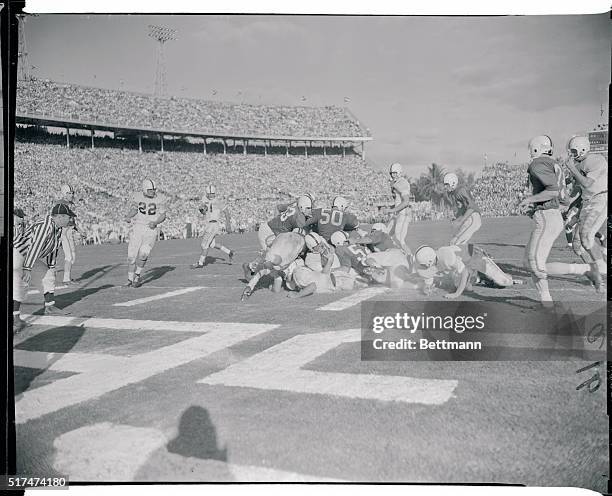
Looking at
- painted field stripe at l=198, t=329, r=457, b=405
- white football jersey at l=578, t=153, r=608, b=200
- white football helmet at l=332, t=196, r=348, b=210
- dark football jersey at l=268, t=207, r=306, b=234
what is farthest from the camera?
white football helmet at l=332, t=196, r=348, b=210

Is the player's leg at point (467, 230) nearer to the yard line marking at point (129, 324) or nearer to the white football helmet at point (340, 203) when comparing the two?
the white football helmet at point (340, 203)

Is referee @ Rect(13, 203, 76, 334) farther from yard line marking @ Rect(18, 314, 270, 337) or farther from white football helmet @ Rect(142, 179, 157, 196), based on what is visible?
white football helmet @ Rect(142, 179, 157, 196)

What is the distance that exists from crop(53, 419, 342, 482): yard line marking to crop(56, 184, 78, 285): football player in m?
1.29

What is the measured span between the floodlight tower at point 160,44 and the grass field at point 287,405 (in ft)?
4.50

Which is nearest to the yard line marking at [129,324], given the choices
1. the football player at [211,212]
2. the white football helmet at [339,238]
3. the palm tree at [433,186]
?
the football player at [211,212]

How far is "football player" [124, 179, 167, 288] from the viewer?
325 cm

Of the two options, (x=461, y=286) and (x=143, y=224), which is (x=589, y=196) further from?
(x=143, y=224)

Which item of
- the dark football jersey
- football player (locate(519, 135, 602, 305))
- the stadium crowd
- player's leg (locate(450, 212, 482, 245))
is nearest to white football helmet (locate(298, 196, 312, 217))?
the dark football jersey

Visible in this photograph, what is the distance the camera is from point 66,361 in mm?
2814

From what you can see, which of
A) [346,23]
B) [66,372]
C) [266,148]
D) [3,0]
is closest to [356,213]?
[266,148]

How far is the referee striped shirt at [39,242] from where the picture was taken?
9.37ft

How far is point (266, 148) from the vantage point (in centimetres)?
380

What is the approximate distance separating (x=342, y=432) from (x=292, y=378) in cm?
43

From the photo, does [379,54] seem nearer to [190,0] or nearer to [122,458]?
[190,0]
